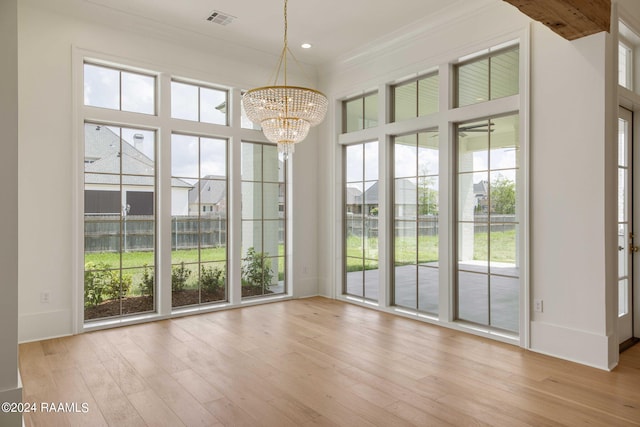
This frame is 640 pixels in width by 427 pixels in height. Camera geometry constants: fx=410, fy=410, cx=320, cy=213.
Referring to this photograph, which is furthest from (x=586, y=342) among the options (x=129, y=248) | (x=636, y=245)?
(x=129, y=248)

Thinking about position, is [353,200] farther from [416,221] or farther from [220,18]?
[220,18]

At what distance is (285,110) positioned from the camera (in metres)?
3.75

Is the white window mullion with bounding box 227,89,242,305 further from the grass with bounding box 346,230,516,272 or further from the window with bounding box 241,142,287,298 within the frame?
the grass with bounding box 346,230,516,272

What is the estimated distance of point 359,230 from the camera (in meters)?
6.17

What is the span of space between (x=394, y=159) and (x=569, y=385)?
11.0 ft

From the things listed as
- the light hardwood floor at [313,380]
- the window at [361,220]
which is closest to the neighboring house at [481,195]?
the light hardwood floor at [313,380]

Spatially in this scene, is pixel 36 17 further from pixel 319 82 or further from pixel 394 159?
pixel 394 159

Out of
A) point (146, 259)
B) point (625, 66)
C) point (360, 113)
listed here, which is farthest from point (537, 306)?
point (146, 259)

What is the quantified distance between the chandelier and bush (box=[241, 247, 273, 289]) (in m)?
2.53

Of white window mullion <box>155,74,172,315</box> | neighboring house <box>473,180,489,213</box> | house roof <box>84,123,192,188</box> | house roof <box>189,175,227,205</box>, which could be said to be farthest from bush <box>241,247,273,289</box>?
neighboring house <box>473,180,489,213</box>

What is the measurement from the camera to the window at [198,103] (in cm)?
544

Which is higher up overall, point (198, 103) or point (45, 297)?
point (198, 103)

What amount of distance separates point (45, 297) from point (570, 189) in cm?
537

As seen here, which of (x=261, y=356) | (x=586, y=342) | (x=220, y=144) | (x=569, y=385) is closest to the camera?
(x=569, y=385)
